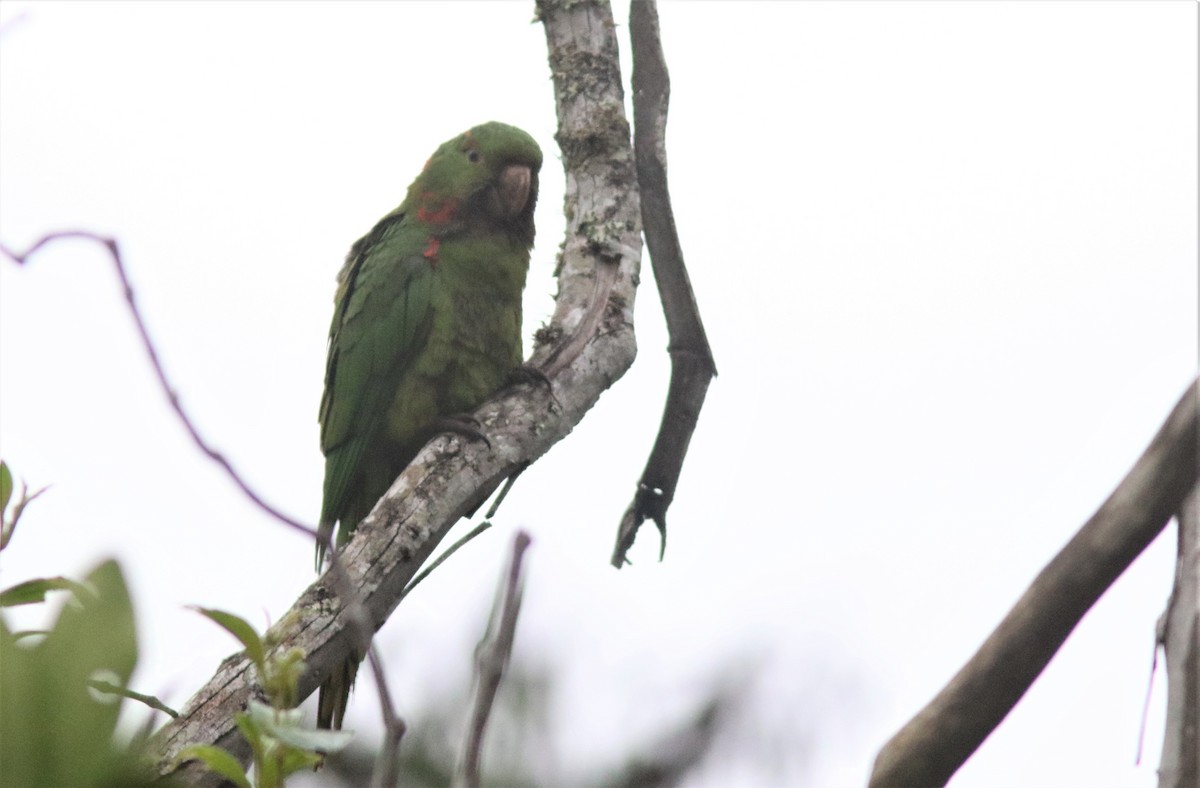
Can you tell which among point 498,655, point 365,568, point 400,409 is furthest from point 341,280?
point 498,655

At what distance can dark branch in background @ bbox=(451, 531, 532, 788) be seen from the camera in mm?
608

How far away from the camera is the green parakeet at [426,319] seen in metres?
3.93

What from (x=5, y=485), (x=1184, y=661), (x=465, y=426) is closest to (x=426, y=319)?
(x=465, y=426)

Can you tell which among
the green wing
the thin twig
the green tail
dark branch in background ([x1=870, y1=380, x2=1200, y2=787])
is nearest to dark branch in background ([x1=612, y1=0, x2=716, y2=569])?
the green tail

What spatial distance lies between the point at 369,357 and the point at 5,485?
9.30ft

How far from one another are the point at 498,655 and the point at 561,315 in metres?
2.79

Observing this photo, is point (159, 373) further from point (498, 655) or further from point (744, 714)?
point (744, 714)

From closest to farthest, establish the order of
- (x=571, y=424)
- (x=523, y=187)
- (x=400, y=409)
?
(x=571, y=424) < (x=400, y=409) < (x=523, y=187)

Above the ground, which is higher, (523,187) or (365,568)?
(523,187)

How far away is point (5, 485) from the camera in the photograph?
4.06 ft

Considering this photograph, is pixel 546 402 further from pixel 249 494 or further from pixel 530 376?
pixel 249 494

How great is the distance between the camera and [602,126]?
3.57m

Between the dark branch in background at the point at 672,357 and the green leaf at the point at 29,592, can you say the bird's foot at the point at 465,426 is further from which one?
the green leaf at the point at 29,592

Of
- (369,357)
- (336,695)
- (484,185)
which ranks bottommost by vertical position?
(336,695)
